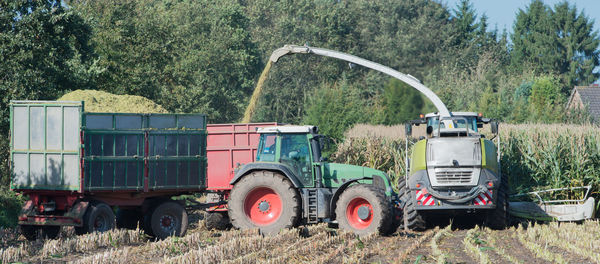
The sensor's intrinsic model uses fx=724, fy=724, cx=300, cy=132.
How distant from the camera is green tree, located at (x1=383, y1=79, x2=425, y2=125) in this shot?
145 ft

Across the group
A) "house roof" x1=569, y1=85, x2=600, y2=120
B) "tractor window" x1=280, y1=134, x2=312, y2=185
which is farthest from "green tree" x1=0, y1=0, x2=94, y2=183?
"house roof" x1=569, y1=85, x2=600, y2=120

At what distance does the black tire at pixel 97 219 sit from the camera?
1370cm

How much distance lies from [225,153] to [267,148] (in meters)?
3.20

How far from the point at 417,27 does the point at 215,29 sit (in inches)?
992

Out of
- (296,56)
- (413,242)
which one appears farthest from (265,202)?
(296,56)

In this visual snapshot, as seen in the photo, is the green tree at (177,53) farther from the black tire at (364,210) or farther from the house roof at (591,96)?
the house roof at (591,96)

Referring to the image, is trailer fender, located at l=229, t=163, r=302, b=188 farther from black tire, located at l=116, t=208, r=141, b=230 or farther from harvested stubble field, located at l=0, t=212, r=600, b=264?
black tire, located at l=116, t=208, r=141, b=230

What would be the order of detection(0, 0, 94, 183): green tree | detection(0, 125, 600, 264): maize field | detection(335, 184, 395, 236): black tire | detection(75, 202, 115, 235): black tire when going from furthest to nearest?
detection(0, 0, 94, 183): green tree, detection(335, 184, 395, 236): black tire, detection(75, 202, 115, 235): black tire, detection(0, 125, 600, 264): maize field

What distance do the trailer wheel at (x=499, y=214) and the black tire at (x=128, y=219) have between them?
26.7 ft

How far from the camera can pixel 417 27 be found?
69.9 meters

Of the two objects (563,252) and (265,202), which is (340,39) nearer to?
(265,202)

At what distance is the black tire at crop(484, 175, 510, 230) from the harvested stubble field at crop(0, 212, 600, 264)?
32.3 inches

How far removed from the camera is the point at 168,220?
15.4 m

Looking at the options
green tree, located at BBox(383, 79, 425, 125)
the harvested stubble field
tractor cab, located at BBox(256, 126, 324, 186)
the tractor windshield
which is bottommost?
the harvested stubble field
